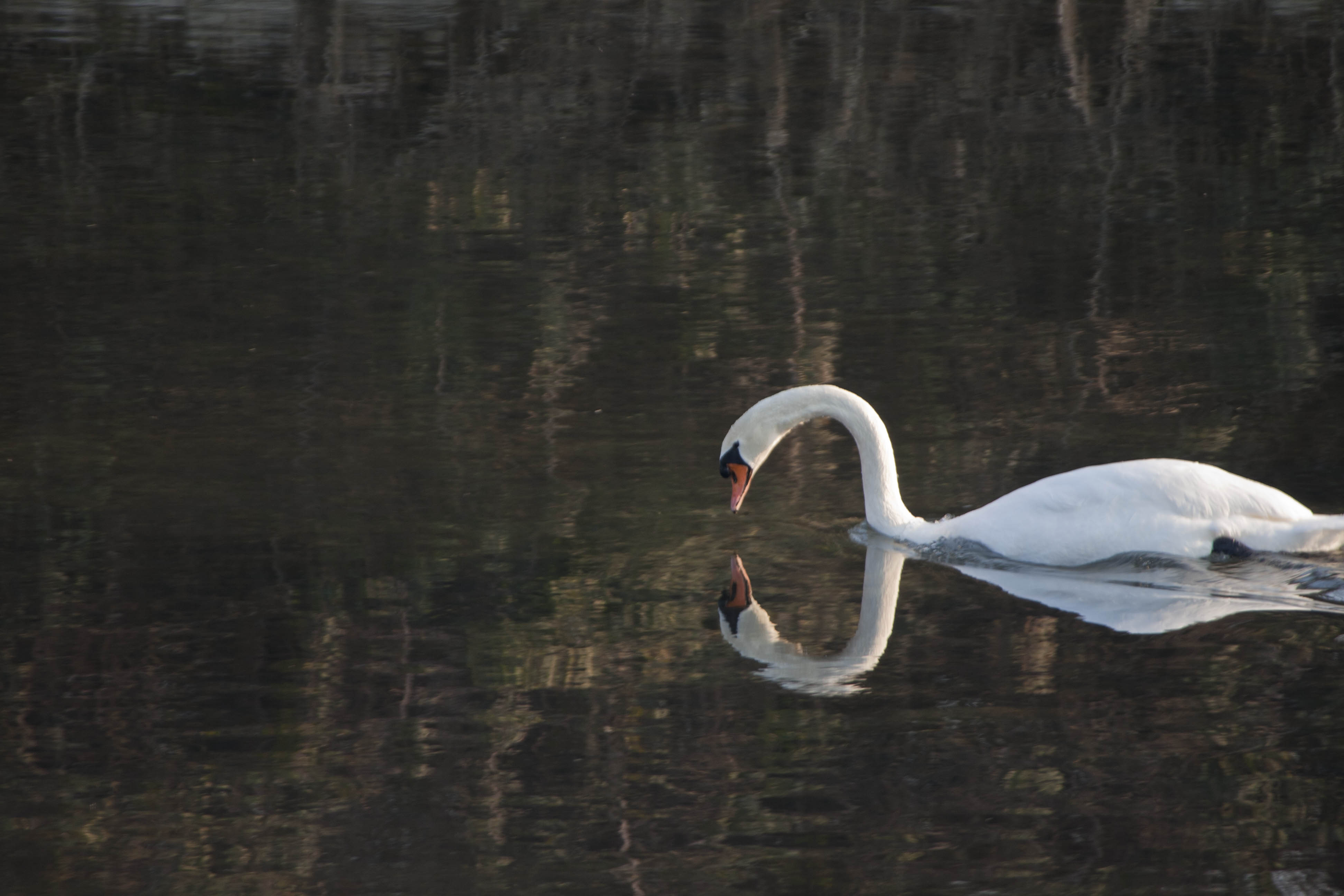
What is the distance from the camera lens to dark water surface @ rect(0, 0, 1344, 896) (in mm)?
6031

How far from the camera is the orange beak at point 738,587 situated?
794 cm

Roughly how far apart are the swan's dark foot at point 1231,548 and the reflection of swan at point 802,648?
1.31 m

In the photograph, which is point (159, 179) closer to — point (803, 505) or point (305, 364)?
point (305, 364)

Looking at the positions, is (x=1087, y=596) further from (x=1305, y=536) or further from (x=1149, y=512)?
(x=1305, y=536)

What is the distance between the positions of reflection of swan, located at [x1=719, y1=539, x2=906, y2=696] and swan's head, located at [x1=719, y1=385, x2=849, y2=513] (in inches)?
17.1

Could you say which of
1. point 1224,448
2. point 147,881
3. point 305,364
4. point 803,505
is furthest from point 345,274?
point 147,881

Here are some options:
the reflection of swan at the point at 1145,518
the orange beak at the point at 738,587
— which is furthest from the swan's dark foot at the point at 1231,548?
the orange beak at the point at 738,587

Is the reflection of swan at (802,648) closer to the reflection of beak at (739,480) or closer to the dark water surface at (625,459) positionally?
the dark water surface at (625,459)

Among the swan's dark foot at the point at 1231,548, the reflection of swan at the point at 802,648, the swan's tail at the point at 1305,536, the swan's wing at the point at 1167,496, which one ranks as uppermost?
the swan's wing at the point at 1167,496

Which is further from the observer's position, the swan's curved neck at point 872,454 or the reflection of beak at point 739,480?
the reflection of beak at point 739,480

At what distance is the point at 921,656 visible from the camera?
23.9ft

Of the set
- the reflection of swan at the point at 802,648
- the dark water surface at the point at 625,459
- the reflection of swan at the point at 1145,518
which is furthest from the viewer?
the reflection of swan at the point at 1145,518

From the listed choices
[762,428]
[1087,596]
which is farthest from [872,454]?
[1087,596]

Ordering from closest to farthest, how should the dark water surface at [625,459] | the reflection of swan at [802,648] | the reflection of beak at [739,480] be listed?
the dark water surface at [625,459] < the reflection of swan at [802,648] < the reflection of beak at [739,480]
